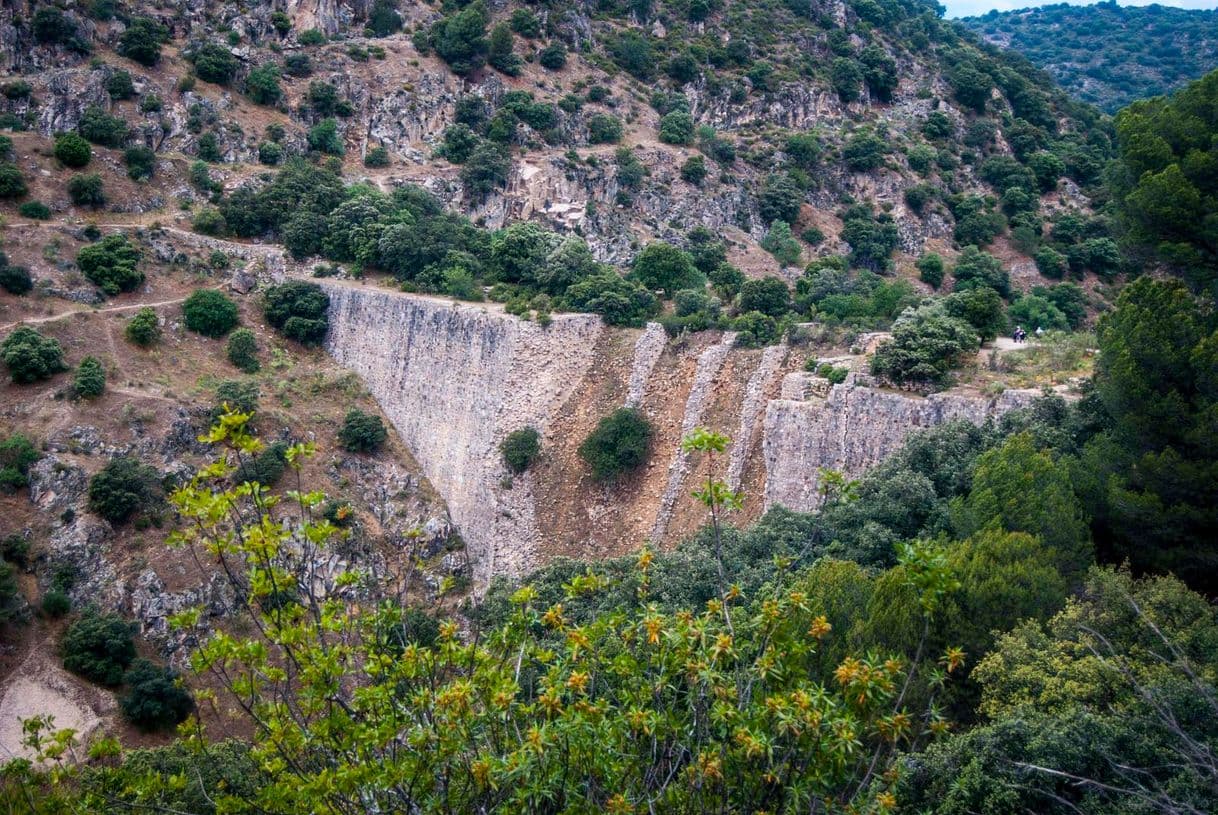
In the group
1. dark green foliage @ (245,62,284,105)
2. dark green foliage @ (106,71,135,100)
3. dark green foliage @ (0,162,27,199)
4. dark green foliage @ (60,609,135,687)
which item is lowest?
dark green foliage @ (60,609,135,687)

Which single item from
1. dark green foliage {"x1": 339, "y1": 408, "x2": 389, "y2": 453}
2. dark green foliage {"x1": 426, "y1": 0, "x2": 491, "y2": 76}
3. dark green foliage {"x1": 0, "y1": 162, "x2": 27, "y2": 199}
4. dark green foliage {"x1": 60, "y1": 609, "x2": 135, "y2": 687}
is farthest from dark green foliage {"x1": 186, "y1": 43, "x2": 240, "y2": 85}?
dark green foliage {"x1": 60, "y1": 609, "x2": 135, "y2": 687}

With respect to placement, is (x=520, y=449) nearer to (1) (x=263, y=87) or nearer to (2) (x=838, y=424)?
(2) (x=838, y=424)

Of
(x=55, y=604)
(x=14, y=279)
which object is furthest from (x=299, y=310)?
(x=55, y=604)

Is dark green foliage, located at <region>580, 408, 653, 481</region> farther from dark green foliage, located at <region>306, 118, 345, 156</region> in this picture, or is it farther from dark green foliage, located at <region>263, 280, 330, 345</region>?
dark green foliage, located at <region>306, 118, 345, 156</region>

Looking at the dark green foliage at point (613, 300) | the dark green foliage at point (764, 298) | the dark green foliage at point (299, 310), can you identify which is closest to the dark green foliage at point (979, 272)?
the dark green foliage at point (764, 298)

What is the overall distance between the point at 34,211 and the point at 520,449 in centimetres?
2107

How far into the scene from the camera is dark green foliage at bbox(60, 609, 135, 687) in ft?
73.0

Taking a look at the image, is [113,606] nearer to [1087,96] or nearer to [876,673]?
[876,673]

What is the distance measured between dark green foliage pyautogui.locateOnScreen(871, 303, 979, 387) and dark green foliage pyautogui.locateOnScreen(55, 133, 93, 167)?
31560mm

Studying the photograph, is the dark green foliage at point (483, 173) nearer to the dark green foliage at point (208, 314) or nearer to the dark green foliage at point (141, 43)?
the dark green foliage at point (208, 314)

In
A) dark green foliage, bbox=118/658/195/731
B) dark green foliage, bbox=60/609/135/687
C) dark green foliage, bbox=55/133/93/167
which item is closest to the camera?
dark green foliage, bbox=118/658/195/731

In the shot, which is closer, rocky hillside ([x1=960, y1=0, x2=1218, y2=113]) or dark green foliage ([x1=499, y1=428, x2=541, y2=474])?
dark green foliage ([x1=499, y1=428, x2=541, y2=474])

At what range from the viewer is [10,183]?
3262cm

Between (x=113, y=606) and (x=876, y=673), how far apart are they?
2372 cm
